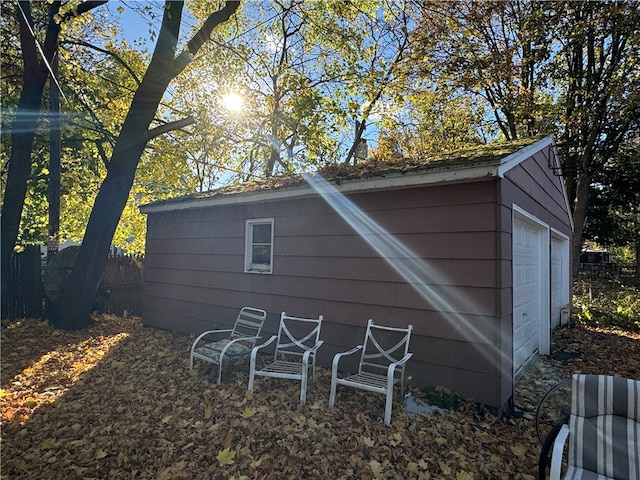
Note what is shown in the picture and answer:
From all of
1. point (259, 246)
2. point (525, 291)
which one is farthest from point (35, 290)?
point (525, 291)

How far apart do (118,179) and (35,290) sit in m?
3.37

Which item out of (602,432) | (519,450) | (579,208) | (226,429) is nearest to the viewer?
(602,432)

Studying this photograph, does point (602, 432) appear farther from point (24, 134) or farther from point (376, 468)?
point (24, 134)

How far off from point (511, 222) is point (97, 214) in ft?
24.2

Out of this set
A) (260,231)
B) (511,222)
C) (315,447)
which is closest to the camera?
(315,447)

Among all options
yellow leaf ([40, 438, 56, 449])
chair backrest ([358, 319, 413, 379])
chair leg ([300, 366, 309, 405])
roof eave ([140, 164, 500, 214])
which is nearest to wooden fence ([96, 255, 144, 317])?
roof eave ([140, 164, 500, 214])

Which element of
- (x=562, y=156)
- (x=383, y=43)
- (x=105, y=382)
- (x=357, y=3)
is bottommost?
(x=105, y=382)

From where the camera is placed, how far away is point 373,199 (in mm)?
4840

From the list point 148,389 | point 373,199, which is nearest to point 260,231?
point 373,199

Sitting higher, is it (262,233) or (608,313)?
(262,233)

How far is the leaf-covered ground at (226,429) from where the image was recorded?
295 cm

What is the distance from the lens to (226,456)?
10.1 ft

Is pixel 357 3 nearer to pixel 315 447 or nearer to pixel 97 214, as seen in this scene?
pixel 97 214

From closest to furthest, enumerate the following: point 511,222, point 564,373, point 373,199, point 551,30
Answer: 1. point 511,222
2. point 373,199
3. point 564,373
4. point 551,30
